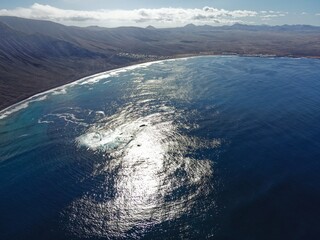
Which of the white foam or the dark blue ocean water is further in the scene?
the white foam

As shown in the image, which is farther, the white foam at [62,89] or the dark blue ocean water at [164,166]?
the white foam at [62,89]

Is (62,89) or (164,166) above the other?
(164,166)

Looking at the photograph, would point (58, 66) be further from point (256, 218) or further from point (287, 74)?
point (256, 218)

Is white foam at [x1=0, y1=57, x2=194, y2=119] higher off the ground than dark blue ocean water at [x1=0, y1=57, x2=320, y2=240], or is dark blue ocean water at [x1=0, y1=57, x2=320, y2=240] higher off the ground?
dark blue ocean water at [x1=0, y1=57, x2=320, y2=240]

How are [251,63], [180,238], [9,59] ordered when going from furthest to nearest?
[251,63], [9,59], [180,238]

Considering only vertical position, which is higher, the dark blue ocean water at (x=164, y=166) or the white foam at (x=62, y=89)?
the dark blue ocean water at (x=164, y=166)

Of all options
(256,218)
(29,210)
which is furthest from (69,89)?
(256,218)

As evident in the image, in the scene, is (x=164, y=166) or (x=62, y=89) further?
(x=62, y=89)

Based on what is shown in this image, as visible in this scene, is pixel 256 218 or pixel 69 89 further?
pixel 69 89
